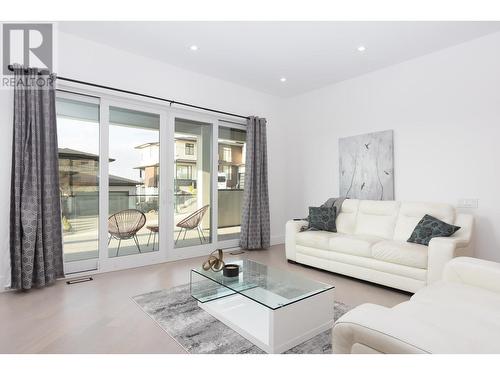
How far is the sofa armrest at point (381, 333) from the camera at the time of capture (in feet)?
4.13

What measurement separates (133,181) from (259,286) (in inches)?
99.2

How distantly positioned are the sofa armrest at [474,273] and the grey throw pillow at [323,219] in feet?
6.74

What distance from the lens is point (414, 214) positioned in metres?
3.64

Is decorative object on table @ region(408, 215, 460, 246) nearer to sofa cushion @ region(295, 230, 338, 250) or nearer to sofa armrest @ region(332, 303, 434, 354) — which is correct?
sofa cushion @ region(295, 230, 338, 250)

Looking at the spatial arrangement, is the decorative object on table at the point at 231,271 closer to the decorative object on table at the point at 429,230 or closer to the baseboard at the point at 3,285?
the decorative object on table at the point at 429,230

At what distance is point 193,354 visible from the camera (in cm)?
188

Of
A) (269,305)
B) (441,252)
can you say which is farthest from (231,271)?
(441,252)

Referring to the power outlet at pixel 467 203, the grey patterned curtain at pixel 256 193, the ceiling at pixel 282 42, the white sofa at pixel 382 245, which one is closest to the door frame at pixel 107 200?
the ceiling at pixel 282 42

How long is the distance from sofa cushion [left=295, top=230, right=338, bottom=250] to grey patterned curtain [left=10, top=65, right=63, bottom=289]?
294 cm

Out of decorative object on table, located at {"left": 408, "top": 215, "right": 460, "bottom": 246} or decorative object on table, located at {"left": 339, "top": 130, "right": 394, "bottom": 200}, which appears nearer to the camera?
decorative object on table, located at {"left": 408, "top": 215, "right": 460, "bottom": 246}

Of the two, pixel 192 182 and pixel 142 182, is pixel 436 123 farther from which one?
pixel 142 182

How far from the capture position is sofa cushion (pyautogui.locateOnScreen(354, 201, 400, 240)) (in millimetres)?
3828

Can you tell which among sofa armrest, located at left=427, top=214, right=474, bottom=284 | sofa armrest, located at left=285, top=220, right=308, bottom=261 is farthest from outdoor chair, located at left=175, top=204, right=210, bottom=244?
sofa armrest, located at left=427, top=214, right=474, bottom=284
